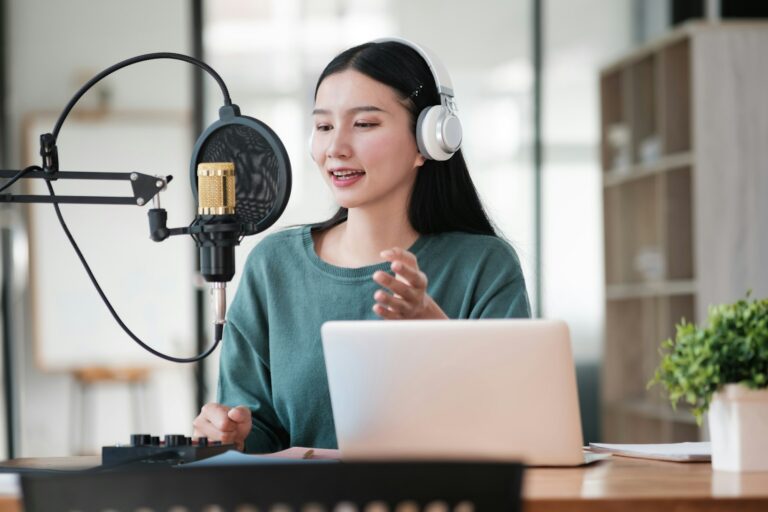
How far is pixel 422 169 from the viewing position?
2148 mm

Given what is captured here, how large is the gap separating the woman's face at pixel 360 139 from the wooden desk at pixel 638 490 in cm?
71

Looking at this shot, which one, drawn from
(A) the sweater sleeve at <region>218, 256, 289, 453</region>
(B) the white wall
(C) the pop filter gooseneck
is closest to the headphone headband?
(A) the sweater sleeve at <region>218, 256, 289, 453</region>

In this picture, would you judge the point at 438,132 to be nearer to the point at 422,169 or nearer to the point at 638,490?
the point at 422,169

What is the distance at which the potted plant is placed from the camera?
1423 millimetres

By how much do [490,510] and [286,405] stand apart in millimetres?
1194

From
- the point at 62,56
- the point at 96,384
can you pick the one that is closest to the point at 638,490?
the point at 96,384

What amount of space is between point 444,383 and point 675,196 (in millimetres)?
3431

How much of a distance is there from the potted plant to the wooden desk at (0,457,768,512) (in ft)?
0.12

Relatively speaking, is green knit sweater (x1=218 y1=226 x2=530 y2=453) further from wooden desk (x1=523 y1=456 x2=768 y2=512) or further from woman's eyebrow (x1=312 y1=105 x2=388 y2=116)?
wooden desk (x1=523 y1=456 x2=768 y2=512)

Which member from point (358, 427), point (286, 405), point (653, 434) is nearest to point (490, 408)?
point (358, 427)

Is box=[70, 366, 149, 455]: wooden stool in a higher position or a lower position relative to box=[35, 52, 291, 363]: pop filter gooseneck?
lower

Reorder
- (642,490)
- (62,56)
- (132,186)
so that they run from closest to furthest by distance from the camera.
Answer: (642,490), (132,186), (62,56)

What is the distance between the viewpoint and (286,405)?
1.98 metres

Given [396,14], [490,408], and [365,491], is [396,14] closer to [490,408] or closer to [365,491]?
[490,408]
